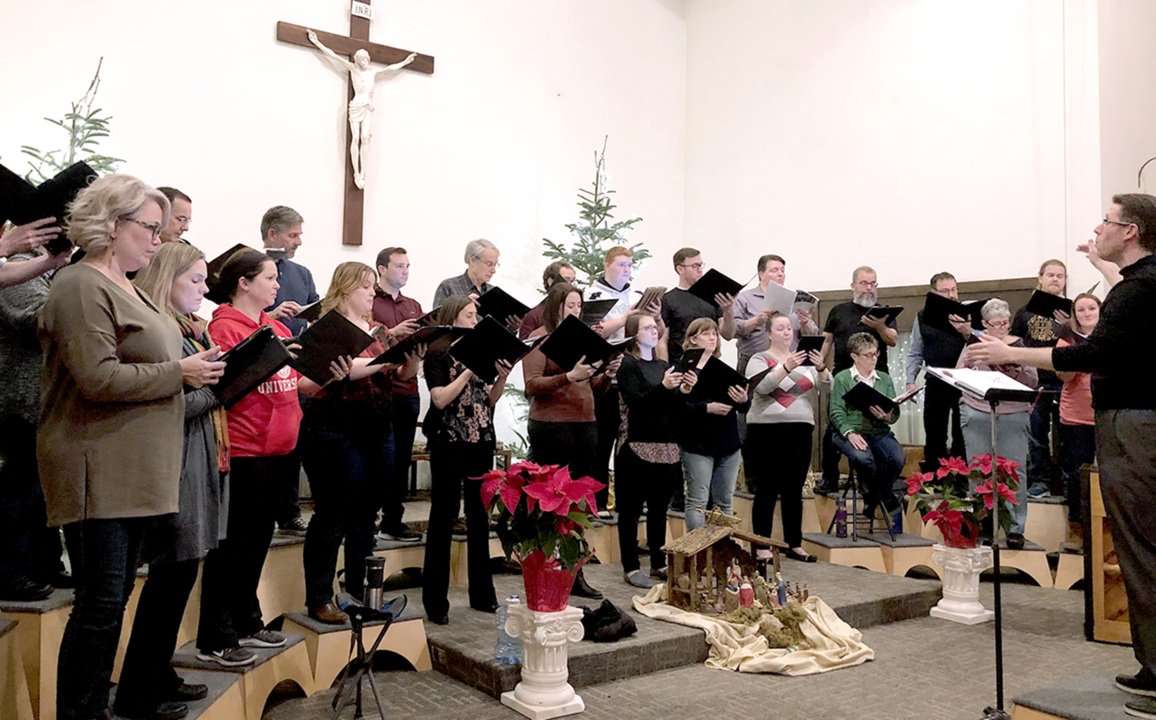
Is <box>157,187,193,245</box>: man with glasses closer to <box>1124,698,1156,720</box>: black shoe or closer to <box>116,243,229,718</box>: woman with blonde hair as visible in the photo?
<box>116,243,229,718</box>: woman with blonde hair

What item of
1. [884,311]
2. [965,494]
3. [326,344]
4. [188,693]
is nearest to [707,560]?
[965,494]

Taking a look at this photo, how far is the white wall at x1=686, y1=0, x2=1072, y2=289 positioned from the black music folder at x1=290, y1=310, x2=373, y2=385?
565cm

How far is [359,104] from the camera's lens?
7359 millimetres

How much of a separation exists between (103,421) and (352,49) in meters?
6.00

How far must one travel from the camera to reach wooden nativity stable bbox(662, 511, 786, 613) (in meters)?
4.24

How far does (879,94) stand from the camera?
794 cm

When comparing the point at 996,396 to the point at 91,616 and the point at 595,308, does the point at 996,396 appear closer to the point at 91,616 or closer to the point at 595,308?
the point at 595,308

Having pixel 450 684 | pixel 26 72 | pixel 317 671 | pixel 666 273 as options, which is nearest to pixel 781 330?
pixel 450 684

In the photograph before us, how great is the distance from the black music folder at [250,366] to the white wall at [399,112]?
4625 millimetres

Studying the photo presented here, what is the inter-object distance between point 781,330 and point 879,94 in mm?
3800

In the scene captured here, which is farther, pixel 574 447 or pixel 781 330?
pixel 781 330

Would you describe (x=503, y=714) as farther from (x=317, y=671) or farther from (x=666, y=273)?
(x=666, y=273)

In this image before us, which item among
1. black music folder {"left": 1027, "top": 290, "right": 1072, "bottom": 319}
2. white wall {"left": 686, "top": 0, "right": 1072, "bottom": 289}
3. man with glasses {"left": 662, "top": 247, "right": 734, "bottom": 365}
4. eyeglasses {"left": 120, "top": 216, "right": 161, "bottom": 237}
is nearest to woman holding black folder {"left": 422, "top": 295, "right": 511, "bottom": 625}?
eyeglasses {"left": 120, "top": 216, "right": 161, "bottom": 237}

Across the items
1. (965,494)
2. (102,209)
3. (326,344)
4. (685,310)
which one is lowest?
(965,494)
